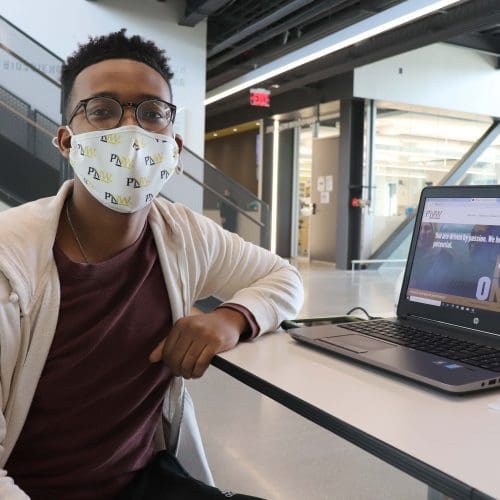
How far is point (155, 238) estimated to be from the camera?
4.05ft

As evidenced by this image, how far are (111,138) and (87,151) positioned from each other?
0.07 meters

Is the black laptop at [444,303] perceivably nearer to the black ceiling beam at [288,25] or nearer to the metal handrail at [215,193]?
the metal handrail at [215,193]

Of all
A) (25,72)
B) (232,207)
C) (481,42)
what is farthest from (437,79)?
(25,72)

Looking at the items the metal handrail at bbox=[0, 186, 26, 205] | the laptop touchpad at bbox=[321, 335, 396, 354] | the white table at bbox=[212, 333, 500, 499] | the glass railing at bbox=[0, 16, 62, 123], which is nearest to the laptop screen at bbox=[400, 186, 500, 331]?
the laptop touchpad at bbox=[321, 335, 396, 354]

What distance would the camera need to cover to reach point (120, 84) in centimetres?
115

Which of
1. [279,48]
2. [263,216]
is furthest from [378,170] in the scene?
[263,216]

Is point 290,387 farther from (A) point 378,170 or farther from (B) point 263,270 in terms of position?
(A) point 378,170

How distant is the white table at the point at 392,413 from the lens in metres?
0.62

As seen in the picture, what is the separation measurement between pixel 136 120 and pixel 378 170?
906 cm

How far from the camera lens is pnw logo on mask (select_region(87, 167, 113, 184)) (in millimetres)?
1205

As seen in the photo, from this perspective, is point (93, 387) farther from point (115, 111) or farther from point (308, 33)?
point (308, 33)

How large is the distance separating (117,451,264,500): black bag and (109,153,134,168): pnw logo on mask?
0.65 metres

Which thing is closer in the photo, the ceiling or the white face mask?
the white face mask

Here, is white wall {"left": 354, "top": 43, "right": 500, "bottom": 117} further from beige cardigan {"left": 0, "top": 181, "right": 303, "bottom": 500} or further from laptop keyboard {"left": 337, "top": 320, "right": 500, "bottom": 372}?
laptop keyboard {"left": 337, "top": 320, "right": 500, "bottom": 372}
